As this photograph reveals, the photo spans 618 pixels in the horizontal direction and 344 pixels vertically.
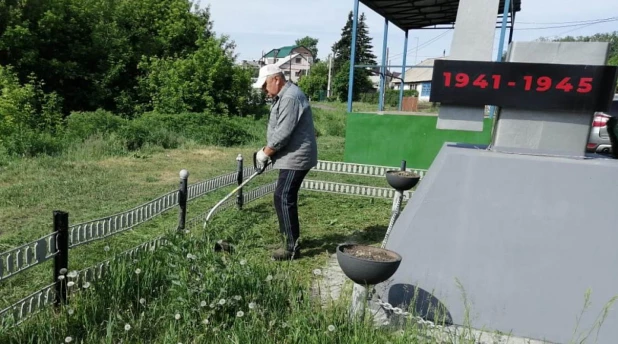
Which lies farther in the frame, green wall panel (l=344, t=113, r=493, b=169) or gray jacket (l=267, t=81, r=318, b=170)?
green wall panel (l=344, t=113, r=493, b=169)

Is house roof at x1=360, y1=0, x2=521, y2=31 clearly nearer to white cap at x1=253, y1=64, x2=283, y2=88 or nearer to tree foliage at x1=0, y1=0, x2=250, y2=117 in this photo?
white cap at x1=253, y1=64, x2=283, y2=88

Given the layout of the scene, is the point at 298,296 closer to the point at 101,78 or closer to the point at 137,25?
the point at 101,78

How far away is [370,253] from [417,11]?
9.77m

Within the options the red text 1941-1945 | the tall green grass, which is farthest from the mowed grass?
the red text 1941-1945

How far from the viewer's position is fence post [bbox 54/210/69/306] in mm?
2887

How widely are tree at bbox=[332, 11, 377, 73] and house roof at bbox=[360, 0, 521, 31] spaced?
48.0m

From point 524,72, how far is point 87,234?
322 centimetres

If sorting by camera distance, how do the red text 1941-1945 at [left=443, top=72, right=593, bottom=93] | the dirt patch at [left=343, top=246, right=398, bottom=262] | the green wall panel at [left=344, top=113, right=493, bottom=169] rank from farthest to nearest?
the green wall panel at [left=344, top=113, right=493, bottom=169], the red text 1941-1945 at [left=443, top=72, right=593, bottom=93], the dirt patch at [left=343, top=246, right=398, bottom=262]

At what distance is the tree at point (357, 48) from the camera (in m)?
62.1

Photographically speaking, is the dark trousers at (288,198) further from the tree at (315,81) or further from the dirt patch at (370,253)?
the tree at (315,81)

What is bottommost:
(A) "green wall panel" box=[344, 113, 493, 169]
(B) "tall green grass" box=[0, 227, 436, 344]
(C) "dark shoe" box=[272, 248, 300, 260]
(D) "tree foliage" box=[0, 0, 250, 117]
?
(C) "dark shoe" box=[272, 248, 300, 260]

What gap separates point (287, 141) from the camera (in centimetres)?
421

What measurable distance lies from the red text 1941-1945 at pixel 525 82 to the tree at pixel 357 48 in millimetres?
58090

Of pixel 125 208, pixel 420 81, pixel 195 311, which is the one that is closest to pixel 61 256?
pixel 195 311
